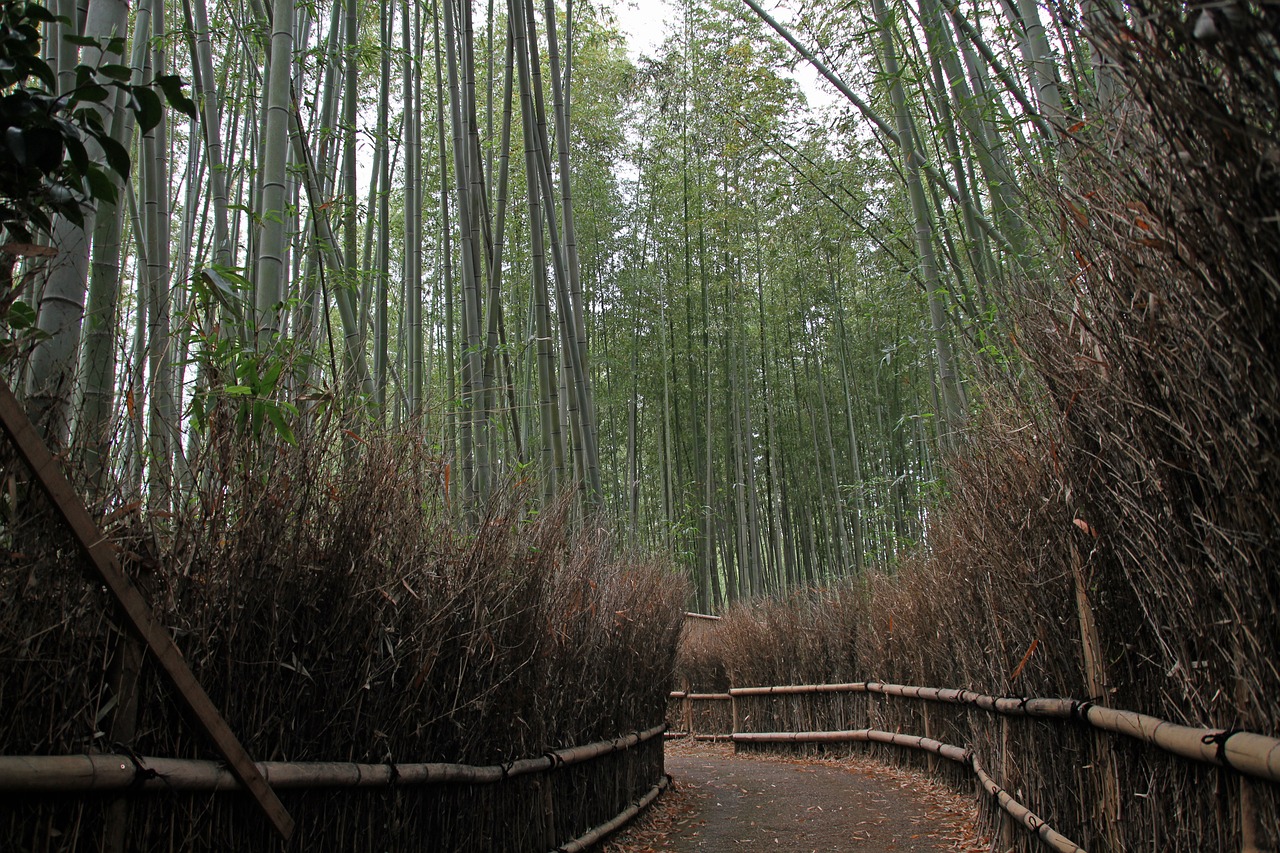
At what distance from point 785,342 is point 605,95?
396cm

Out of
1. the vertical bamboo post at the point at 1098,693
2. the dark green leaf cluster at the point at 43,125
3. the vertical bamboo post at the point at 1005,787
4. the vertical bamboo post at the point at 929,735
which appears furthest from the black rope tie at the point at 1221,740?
the vertical bamboo post at the point at 929,735

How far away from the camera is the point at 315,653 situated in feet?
7.02

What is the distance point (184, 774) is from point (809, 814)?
3.90m

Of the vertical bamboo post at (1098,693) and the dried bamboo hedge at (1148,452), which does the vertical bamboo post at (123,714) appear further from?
the vertical bamboo post at (1098,693)

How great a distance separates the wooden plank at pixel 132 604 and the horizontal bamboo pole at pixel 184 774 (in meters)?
0.04

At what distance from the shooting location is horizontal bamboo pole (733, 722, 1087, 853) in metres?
2.79

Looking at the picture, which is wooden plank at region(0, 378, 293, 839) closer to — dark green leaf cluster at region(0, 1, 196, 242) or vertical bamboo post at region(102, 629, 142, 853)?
vertical bamboo post at region(102, 629, 142, 853)

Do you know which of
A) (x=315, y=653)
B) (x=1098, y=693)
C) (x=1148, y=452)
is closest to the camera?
(x=1148, y=452)

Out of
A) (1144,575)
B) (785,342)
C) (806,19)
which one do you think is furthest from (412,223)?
(785,342)

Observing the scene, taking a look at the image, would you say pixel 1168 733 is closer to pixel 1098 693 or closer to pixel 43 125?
pixel 1098 693

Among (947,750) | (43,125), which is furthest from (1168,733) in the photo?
(947,750)

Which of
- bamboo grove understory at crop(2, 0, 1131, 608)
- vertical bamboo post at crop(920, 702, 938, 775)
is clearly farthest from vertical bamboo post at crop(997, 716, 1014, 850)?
vertical bamboo post at crop(920, 702, 938, 775)

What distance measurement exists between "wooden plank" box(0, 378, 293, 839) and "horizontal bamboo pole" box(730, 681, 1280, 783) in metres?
1.79

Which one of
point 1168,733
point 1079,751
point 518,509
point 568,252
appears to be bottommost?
point 1079,751
